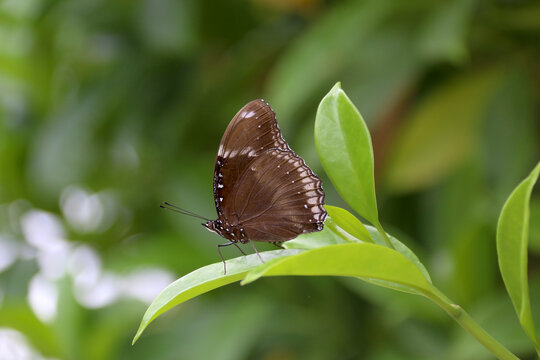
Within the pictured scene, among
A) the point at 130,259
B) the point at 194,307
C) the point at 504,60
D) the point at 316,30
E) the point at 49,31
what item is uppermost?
the point at 49,31

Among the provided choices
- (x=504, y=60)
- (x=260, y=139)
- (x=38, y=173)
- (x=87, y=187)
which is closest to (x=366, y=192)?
(x=260, y=139)

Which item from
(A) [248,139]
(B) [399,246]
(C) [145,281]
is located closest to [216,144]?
(C) [145,281]

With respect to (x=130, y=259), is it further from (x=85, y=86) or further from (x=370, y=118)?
(x=370, y=118)

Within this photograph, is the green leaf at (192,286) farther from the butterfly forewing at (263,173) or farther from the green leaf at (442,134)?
the green leaf at (442,134)

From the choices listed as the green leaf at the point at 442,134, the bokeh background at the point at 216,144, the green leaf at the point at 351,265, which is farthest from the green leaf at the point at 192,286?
the green leaf at the point at 442,134

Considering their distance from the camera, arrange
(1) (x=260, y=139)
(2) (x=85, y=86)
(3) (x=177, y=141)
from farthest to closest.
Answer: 1. (2) (x=85, y=86)
2. (3) (x=177, y=141)
3. (1) (x=260, y=139)

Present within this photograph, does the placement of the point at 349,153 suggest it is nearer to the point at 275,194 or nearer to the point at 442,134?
the point at 275,194
